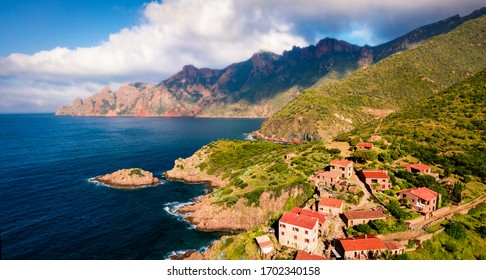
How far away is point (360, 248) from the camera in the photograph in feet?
162

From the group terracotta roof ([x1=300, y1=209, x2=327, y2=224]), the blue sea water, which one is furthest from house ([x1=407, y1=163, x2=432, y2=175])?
the blue sea water

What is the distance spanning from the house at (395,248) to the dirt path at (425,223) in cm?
258

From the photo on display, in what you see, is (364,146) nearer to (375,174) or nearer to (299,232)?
(375,174)

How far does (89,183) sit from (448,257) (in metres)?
105

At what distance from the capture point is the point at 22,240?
6612cm

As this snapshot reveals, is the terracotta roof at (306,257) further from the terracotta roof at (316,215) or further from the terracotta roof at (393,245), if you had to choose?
the terracotta roof at (393,245)

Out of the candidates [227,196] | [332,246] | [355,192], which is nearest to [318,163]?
[355,192]

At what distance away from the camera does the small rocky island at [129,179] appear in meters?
107

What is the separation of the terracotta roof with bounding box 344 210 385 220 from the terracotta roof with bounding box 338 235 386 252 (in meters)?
6.98

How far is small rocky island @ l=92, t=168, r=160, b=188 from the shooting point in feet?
351

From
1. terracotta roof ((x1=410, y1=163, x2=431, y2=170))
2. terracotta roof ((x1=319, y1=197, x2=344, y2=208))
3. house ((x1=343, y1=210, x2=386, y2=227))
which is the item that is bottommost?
house ((x1=343, y1=210, x2=386, y2=227))

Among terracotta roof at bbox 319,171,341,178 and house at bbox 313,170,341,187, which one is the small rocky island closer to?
house at bbox 313,170,341,187

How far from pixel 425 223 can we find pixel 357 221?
13416 mm

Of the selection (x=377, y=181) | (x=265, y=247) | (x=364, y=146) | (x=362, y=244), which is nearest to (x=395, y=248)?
(x=362, y=244)
